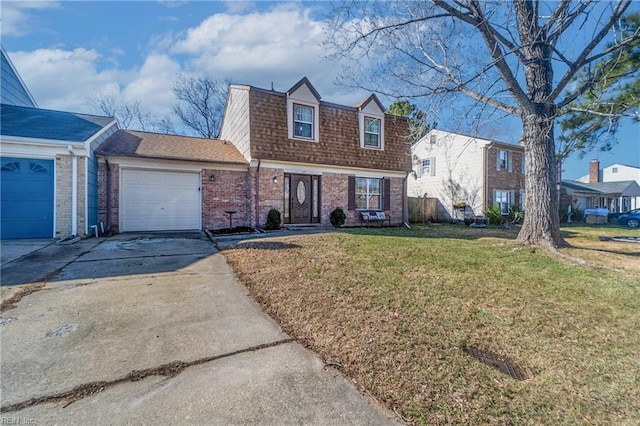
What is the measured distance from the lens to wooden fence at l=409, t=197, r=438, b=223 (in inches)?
697

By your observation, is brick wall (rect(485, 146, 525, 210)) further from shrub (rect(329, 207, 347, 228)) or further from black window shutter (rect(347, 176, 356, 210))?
shrub (rect(329, 207, 347, 228))

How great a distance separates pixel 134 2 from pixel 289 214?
26.3 ft

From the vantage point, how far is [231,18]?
9.66 m

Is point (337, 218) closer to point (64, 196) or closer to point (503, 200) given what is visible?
point (64, 196)

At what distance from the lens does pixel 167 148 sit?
11.1 meters

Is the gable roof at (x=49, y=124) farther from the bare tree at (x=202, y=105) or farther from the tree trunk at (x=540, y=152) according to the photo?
the bare tree at (x=202, y=105)

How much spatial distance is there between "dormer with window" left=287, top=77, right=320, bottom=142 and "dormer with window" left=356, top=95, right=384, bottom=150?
225cm

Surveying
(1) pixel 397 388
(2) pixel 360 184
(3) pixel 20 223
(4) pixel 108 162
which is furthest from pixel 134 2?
(1) pixel 397 388

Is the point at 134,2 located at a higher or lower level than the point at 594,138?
higher

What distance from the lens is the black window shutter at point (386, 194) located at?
13773mm

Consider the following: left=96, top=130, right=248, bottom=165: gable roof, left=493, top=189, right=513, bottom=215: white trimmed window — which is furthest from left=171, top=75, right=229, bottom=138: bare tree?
left=493, top=189, right=513, bottom=215: white trimmed window

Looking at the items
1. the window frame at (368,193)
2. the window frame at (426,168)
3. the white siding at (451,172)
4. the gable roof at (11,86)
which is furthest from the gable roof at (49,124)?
the window frame at (426,168)

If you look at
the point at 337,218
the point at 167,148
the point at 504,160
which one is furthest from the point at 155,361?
the point at 504,160

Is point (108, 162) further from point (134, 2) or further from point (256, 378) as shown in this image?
point (256, 378)
